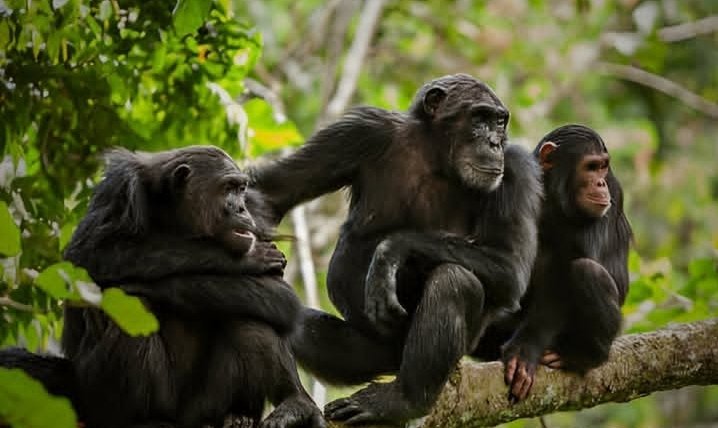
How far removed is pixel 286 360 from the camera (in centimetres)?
429

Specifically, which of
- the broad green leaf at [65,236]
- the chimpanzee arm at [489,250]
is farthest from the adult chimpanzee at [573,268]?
the broad green leaf at [65,236]

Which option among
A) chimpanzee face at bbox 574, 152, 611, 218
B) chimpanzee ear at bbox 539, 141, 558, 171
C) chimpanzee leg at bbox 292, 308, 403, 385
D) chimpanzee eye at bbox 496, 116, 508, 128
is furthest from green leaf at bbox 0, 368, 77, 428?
chimpanzee ear at bbox 539, 141, 558, 171

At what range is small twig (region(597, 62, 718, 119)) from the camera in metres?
10.7

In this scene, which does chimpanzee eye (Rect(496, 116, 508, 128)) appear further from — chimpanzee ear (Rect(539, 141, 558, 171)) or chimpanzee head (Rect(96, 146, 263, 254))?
chimpanzee head (Rect(96, 146, 263, 254))

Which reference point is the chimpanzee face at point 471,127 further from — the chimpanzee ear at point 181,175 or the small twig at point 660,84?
the small twig at point 660,84

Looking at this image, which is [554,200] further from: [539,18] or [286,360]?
[539,18]

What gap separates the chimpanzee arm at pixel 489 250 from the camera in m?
4.66

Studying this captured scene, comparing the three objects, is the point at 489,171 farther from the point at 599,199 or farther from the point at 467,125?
the point at 599,199

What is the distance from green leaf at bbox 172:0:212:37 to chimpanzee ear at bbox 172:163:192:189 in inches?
22.3

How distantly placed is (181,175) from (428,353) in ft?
4.23

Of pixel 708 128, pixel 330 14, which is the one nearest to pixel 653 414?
pixel 708 128

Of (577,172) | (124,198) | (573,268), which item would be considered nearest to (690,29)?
(577,172)

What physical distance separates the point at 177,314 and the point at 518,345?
5.74 ft

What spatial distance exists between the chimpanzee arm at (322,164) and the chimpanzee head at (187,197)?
2.00ft
